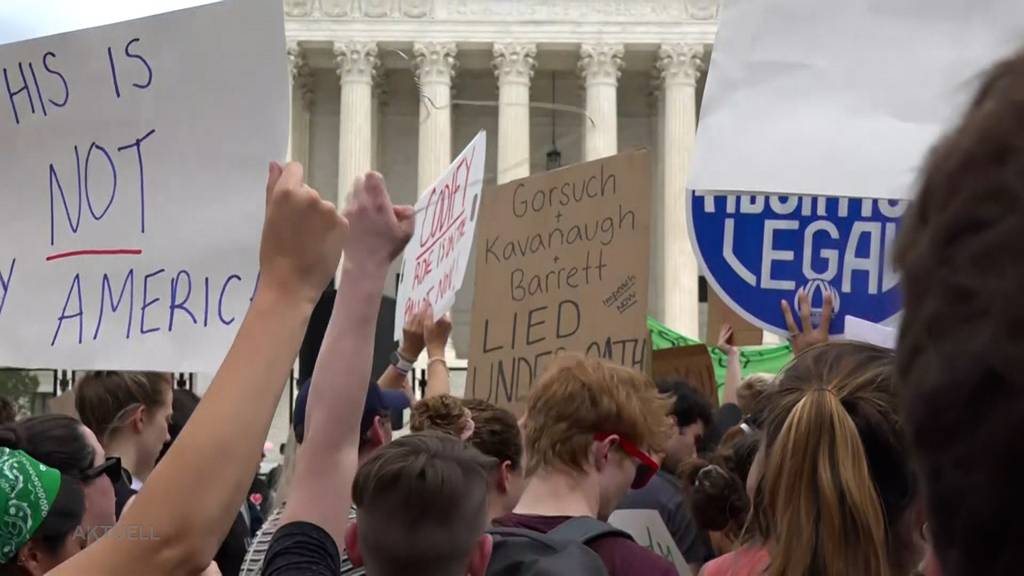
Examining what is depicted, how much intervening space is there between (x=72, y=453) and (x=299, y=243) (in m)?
2.07

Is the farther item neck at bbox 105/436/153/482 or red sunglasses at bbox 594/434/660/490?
neck at bbox 105/436/153/482

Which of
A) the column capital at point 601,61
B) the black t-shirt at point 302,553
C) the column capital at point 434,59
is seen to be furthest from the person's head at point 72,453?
the column capital at point 601,61

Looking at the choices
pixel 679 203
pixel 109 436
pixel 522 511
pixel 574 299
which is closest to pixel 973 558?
pixel 522 511

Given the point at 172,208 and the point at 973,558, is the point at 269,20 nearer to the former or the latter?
the point at 172,208

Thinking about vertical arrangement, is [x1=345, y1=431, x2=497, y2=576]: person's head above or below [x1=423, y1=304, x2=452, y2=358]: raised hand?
below

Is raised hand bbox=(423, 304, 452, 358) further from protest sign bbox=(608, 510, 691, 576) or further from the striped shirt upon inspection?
the striped shirt

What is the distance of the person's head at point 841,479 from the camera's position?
7.55 ft

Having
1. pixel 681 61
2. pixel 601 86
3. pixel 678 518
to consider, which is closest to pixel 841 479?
pixel 678 518

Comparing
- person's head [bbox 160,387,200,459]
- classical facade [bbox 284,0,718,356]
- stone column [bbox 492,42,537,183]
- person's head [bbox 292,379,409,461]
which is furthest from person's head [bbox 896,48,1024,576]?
stone column [bbox 492,42,537,183]

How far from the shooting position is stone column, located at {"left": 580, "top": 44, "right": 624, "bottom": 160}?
35.4 m

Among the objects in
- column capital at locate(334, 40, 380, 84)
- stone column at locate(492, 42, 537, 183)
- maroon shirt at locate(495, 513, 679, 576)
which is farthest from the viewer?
column capital at locate(334, 40, 380, 84)

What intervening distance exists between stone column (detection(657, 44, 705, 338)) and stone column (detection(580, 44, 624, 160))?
168 cm

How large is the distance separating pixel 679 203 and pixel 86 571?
35.0 m

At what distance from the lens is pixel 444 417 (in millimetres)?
4383
